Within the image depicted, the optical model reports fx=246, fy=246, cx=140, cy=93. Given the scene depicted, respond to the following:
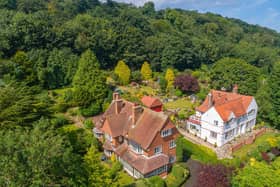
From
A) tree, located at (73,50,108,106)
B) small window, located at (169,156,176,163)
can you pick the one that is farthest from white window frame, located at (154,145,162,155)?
tree, located at (73,50,108,106)

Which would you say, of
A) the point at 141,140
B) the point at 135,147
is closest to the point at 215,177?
the point at 141,140

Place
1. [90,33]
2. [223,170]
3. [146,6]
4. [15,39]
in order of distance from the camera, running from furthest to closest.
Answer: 1. [146,6]
2. [90,33]
3. [15,39]
4. [223,170]

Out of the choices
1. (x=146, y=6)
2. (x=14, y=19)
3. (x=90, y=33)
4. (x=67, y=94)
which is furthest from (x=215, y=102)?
(x=146, y=6)

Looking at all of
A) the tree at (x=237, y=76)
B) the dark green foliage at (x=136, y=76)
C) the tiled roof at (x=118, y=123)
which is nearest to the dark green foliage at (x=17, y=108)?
the tiled roof at (x=118, y=123)

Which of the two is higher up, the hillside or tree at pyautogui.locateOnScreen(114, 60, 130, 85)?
the hillside

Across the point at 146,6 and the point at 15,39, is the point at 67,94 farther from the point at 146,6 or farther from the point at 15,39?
the point at 146,6

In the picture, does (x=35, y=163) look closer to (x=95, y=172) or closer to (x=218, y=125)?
(x=95, y=172)

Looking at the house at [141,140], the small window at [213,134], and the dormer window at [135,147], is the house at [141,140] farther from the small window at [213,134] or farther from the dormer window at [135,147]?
the small window at [213,134]

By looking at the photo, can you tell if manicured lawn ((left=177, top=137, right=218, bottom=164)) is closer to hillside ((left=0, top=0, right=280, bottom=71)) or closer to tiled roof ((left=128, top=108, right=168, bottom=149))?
tiled roof ((left=128, top=108, right=168, bottom=149))
